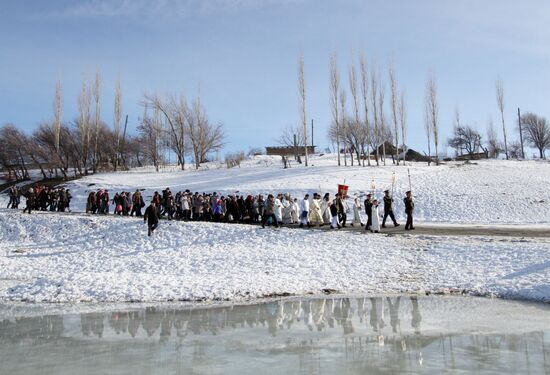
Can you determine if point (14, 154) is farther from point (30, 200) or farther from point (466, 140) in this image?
point (466, 140)

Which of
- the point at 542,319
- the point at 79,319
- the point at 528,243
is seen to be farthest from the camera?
the point at 528,243

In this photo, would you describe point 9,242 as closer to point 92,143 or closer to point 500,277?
point 500,277

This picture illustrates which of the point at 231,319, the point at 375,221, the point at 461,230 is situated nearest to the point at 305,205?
the point at 375,221

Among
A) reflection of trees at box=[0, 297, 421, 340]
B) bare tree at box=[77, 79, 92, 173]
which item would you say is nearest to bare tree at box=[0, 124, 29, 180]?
bare tree at box=[77, 79, 92, 173]

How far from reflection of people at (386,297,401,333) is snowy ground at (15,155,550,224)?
52.4 ft

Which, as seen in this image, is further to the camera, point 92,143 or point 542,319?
point 92,143

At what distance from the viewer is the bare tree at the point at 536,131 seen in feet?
245

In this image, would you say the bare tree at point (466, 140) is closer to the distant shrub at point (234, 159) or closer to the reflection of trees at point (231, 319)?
the distant shrub at point (234, 159)

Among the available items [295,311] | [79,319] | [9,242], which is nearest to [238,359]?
[295,311]

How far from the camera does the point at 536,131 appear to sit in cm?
7588

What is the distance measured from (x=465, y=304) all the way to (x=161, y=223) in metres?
15.5

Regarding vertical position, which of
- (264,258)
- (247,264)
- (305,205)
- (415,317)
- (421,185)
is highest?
(421,185)

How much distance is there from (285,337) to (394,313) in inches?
114

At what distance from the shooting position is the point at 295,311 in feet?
36.2
